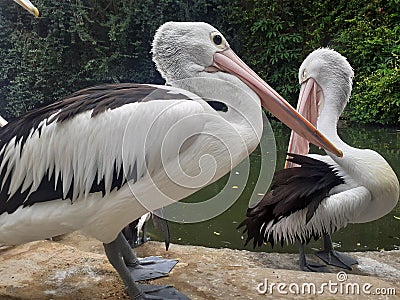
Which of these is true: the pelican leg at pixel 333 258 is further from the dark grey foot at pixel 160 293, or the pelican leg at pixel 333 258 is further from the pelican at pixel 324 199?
the dark grey foot at pixel 160 293

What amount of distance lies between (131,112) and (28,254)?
43.2 inches

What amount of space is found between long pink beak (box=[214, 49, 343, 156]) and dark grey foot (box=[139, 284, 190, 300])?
2.44ft

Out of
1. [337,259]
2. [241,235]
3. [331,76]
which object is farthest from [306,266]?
[331,76]

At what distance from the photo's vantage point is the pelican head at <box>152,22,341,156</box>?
1.86 meters

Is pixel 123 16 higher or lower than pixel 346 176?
higher

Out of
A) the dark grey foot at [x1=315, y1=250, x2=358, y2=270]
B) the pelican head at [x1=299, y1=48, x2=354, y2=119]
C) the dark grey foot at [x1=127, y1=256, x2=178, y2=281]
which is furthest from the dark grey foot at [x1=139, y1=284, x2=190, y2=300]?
the pelican head at [x1=299, y1=48, x2=354, y2=119]

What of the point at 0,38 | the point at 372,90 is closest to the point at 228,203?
the point at 372,90

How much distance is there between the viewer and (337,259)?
9.09ft

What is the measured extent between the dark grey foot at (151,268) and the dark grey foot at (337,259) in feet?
3.40

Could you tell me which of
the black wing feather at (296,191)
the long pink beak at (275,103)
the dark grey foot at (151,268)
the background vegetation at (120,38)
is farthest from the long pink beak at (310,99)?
the background vegetation at (120,38)

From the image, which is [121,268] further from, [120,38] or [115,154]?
[120,38]

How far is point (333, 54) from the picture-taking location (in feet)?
10.2

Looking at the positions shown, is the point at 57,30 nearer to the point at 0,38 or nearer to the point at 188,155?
the point at 0,38

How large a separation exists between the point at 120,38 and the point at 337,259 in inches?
357
